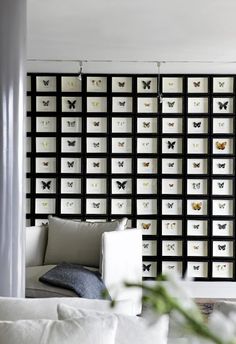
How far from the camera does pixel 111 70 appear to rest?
6082mm

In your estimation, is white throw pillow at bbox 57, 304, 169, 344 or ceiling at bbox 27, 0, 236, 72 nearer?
white throw pillow at bbox 57, 304, 169, 344

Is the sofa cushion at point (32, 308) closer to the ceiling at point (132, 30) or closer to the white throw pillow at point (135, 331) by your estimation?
the white throw pillow at point (135, 331)

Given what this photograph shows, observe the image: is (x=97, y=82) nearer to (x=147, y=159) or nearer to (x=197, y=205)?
(x=147, y=159)

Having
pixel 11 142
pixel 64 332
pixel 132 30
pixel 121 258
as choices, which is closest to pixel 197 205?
pixel 121 258

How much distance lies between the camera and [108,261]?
4.67m

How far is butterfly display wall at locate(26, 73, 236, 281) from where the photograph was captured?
20.3ft

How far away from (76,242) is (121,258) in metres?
0.43

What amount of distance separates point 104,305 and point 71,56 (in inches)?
146

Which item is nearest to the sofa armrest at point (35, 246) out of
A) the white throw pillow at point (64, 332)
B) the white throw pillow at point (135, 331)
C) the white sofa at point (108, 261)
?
the white sofa at point (108, 261)

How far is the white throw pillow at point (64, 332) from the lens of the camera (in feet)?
5.70

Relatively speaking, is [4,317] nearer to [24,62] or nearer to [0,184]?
[0,184]

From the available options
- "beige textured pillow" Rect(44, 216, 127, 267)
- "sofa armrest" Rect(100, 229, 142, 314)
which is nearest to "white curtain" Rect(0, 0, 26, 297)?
"sofa armrest" Rect(100, 229, 142, 314)

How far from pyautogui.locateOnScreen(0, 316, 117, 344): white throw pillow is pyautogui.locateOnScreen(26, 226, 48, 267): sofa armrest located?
3.28 metres

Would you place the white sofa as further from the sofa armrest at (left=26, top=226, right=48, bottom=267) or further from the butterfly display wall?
the butterfly display wall
